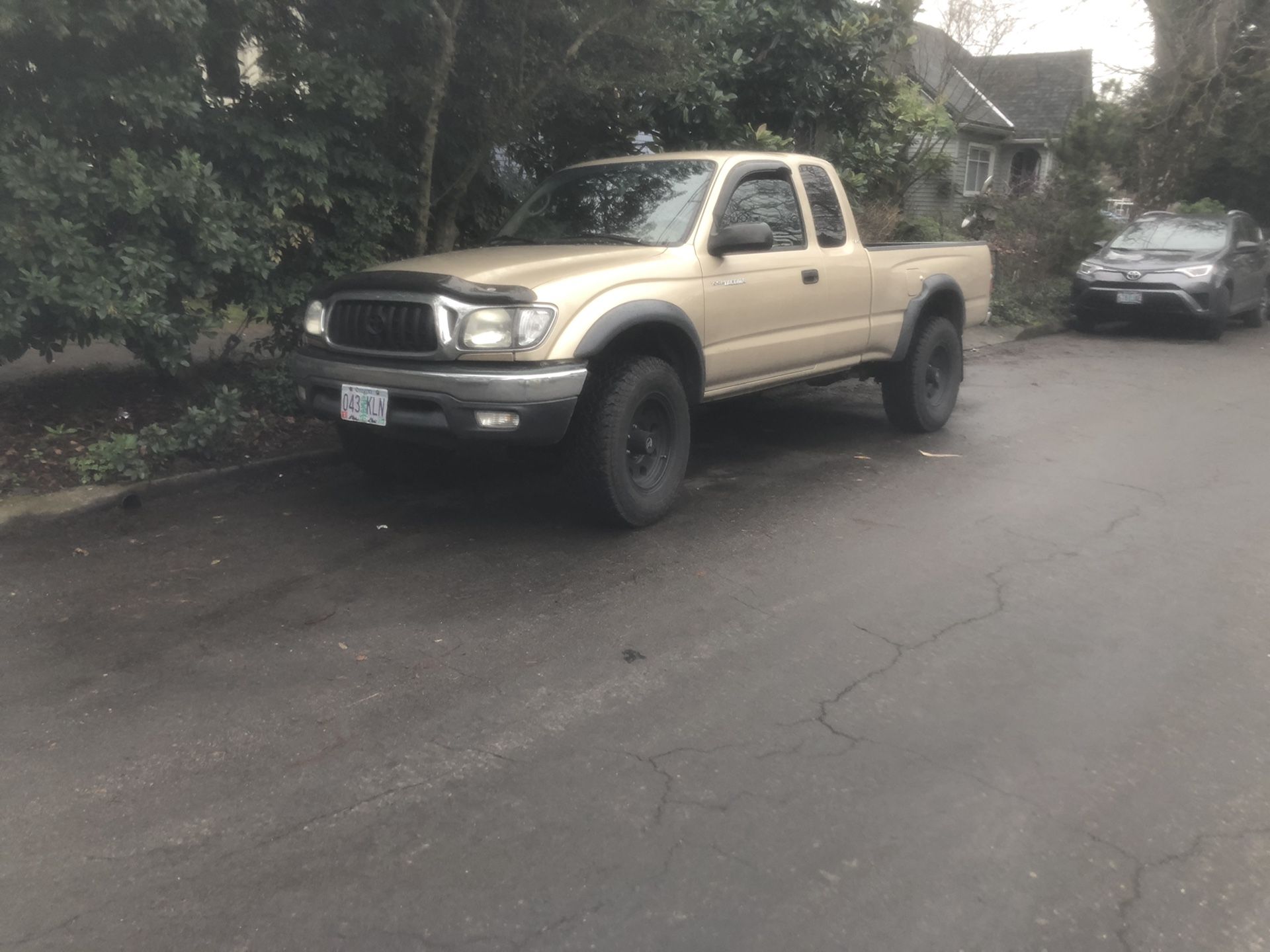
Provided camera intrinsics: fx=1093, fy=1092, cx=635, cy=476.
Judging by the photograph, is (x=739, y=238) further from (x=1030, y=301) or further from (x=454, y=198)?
(x=1030, y=301)

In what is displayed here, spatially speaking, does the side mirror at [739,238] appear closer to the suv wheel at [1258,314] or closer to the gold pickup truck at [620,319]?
the gold pickup truck at [620,319]

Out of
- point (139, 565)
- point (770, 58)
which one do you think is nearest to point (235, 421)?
point (139, 565)

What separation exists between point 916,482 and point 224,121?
467 cm

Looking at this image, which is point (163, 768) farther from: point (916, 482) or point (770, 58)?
point (770, 58)

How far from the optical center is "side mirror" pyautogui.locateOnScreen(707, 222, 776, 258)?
577cm

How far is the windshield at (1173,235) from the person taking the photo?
1465 centimetres

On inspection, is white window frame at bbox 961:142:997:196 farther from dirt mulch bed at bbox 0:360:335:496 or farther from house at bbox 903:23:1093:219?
dirt mulch bed at bbox 0:360:335:496

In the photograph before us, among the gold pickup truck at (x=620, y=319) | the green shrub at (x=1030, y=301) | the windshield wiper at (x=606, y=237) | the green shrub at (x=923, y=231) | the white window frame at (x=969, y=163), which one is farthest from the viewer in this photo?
the white window frame at (x=969, y=163)

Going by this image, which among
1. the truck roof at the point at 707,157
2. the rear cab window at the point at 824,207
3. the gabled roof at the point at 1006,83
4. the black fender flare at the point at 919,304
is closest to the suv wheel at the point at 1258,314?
the gabled roof at the point at 1006,83

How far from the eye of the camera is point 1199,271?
13969 mm

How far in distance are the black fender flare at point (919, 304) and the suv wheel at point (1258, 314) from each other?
33.8ft

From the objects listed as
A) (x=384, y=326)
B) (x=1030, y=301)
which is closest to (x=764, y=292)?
(x=384, y=326)

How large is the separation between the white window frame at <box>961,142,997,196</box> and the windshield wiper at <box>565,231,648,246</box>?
994 inches

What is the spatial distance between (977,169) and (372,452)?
28391mm
